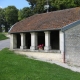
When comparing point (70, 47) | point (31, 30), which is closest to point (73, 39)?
point (70, 47)

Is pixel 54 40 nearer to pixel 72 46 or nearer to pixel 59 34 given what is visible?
pixel 59 34

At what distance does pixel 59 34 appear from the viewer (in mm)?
22453

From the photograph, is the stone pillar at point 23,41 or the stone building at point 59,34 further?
the stone pillar at point 23,41

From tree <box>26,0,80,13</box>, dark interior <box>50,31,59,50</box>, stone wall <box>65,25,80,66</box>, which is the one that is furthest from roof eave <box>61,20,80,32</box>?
tree <box>26,0,80,13</box>

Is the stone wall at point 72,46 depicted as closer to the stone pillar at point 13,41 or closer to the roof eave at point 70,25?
the roof eave at point 70,25

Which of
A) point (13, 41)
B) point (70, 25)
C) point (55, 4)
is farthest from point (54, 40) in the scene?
point (55, 4)

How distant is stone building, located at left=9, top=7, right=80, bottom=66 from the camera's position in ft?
67.4

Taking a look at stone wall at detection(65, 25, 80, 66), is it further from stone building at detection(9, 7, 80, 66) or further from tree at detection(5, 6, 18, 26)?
tree at detection(5, 6, 18, 26)

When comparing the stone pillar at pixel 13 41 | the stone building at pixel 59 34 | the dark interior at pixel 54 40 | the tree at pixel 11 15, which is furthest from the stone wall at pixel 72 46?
the tree at pixel 11 15

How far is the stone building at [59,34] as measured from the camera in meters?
20.5

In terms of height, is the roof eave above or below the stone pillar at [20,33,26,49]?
above

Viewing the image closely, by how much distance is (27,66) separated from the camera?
17.0 m

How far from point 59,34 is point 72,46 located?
2.36m

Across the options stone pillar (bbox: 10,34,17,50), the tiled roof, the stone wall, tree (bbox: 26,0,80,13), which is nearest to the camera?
the stone wall
